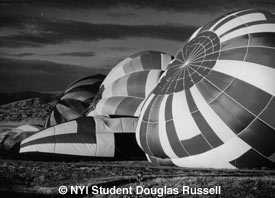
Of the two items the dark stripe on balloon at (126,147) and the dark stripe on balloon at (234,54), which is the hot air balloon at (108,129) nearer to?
the dark stripe on balloon at (126,147)

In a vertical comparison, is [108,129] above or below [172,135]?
above

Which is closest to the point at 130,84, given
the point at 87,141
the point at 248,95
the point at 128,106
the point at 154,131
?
the point at 128,106

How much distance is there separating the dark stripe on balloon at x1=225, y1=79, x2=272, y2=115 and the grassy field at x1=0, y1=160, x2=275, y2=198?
1.28 metres

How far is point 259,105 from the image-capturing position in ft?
31.2

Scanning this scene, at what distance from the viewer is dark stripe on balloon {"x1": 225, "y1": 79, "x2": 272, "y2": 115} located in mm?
9508

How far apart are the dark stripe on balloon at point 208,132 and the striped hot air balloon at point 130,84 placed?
3900mm

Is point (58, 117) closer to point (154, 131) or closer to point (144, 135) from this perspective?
point (144, 135)

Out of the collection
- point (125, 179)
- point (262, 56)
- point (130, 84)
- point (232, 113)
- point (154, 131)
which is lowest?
point (125, 179)

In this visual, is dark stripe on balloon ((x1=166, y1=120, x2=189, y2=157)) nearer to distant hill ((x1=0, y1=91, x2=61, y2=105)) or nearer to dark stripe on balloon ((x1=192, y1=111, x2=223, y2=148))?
dark stripe on balloon ((x1=192, y1=111, x2=223, y2=148))

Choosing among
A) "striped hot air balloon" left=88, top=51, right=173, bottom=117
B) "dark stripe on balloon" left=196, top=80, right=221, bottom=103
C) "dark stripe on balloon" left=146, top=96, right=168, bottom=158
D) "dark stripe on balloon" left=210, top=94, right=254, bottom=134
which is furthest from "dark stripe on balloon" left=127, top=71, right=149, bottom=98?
"dark stripe on balloon" left=210, top=94, right=254, bottom=134

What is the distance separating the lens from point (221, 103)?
32.3ft

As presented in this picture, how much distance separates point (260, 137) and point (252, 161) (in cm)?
53

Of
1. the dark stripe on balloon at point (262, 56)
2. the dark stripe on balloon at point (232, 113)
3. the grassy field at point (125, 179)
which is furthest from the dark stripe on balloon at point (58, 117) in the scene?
the dark stripe on balloon at point (262, 56)

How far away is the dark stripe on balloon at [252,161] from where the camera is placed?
962cm
